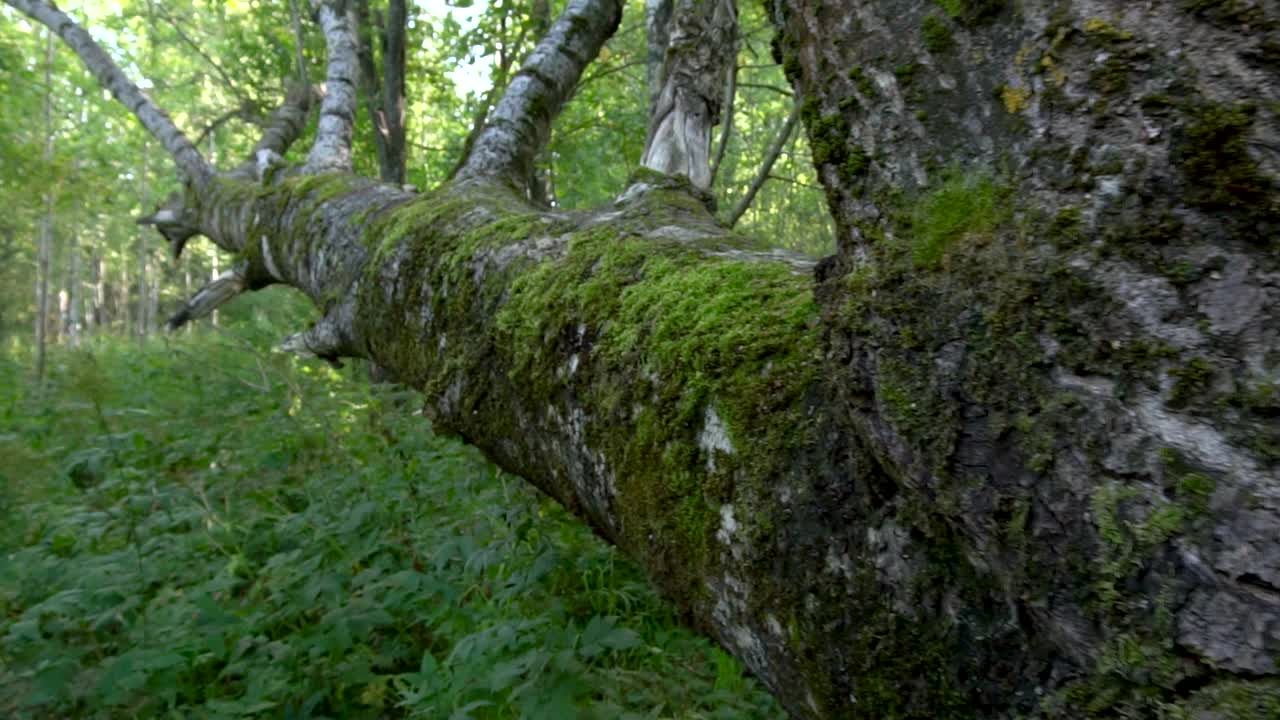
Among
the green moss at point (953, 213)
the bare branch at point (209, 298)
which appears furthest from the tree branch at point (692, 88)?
the bare branch at point (209, 298)

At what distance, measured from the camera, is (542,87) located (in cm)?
373

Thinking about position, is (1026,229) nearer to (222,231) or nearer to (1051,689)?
(1051,689)

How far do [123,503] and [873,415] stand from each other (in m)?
3.91

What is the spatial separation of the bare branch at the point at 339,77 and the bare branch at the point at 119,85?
49.1 inches

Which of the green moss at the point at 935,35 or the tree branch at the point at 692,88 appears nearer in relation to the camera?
the green moss at the point at 935,35

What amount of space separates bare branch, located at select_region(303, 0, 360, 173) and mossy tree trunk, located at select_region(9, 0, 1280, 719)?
3.35 m

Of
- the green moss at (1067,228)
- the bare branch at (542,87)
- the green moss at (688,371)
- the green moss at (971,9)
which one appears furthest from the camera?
the bare branch at (542,87)

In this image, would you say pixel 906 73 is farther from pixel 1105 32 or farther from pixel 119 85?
pixel 119 85

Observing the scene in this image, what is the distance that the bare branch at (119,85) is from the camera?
494cm

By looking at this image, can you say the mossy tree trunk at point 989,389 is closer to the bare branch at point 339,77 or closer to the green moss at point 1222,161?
the green moss at point 1222,161

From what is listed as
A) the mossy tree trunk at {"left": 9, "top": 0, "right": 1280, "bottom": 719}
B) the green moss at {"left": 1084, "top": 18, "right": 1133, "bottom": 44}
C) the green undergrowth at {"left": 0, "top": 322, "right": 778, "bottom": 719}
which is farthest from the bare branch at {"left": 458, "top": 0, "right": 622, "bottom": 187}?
the green moss at {"left": 1084, "top": 18, "right": 1133, "bottom": 44}

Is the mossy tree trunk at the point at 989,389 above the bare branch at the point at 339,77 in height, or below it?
below

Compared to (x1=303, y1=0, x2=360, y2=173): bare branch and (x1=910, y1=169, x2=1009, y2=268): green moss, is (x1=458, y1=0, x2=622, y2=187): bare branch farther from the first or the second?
(x1=910, y1=169, x2=1009, y2=268): green moss

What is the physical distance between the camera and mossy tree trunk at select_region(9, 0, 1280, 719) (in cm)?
73
